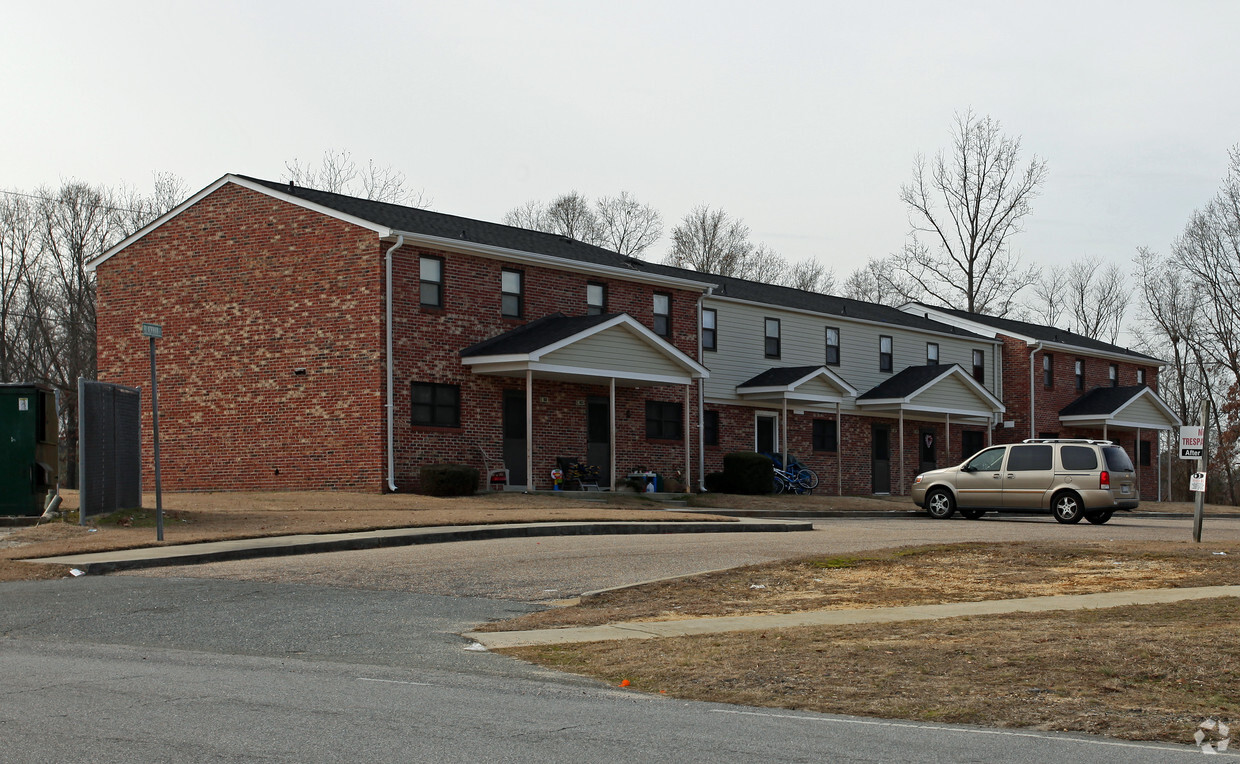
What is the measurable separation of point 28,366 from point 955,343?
3671 centimetres

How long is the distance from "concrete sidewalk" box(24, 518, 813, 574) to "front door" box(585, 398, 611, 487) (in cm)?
842

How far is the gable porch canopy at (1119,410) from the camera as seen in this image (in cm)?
4912

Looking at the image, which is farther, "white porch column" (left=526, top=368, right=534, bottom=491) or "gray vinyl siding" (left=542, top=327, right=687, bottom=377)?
"gray vinyl siding" (left=542, top=327, right=687, bottom=377)

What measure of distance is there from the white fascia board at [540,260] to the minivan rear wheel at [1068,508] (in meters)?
12.7

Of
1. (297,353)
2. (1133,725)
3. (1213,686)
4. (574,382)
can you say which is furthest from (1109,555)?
(297,353)

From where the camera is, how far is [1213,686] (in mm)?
8102

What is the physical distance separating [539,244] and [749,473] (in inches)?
331

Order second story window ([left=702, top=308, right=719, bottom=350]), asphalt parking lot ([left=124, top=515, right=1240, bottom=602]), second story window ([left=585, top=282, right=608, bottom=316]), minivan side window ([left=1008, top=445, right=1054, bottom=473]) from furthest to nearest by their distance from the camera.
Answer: second story window ([left=702, top=308, right=719, bottom=350]), second story window ([left=585, top=282, right=608, bottom=316]), minivan side window ([left=1008, top=445, right=1054, bottom=473]), asphalt parking lot ([left=124, top=515, right=1240, bottom=602])

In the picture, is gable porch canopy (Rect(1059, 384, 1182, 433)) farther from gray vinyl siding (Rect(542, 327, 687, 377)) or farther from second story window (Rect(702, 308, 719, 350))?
gray vinyl siding (Rect(542, 327, 687, 377))

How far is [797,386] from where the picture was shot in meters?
37.5

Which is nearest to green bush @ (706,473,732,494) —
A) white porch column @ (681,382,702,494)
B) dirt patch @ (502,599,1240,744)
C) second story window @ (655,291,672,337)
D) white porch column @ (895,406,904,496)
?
white porch column @ (681,382,702,494)

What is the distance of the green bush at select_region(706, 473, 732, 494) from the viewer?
35.3 m

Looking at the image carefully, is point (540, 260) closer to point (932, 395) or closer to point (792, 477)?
point (792, 477)

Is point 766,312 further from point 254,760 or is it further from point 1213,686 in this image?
point 254,760
